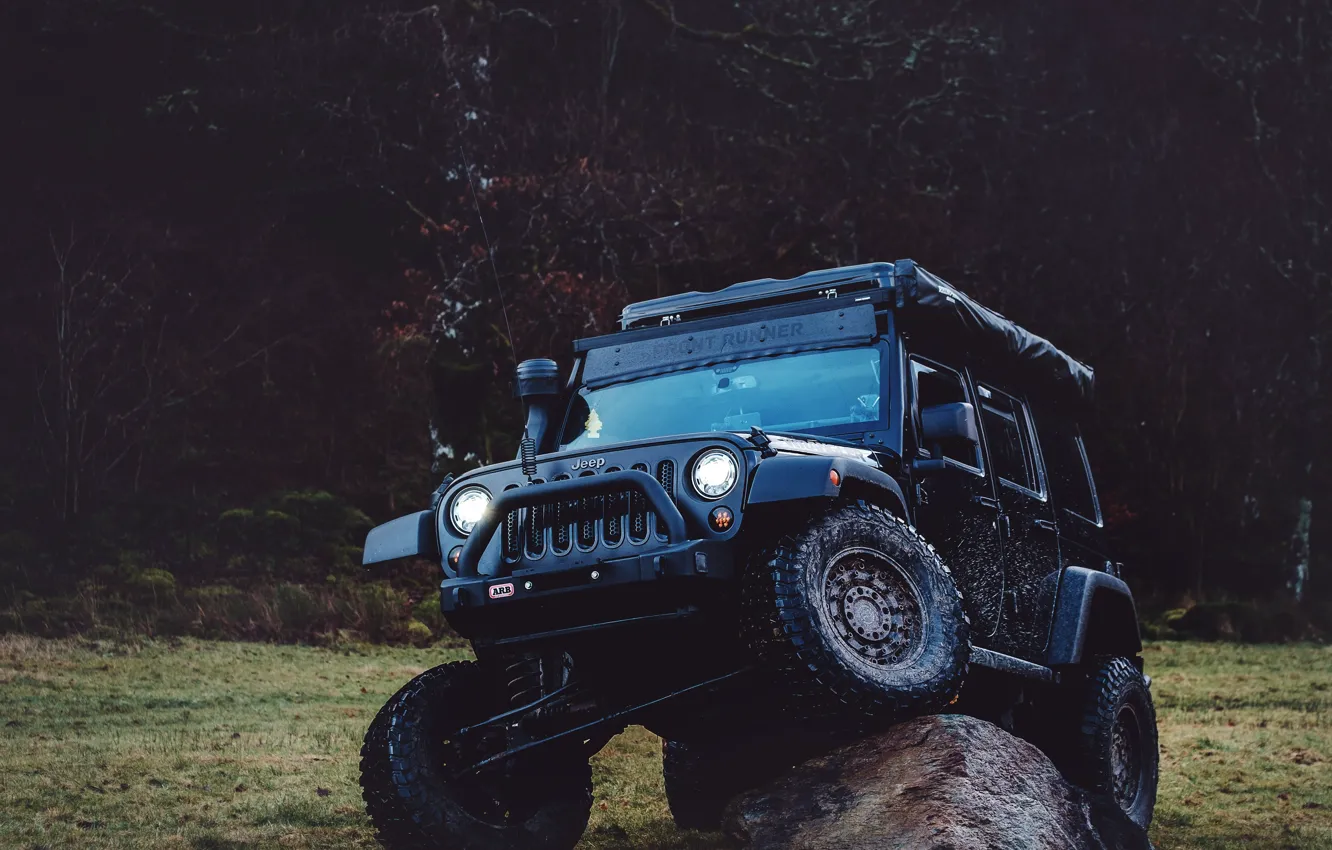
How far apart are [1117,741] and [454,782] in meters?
4.42

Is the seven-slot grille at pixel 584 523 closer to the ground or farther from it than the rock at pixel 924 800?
farther from it

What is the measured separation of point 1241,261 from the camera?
25375 millimetres

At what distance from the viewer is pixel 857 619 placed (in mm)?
6348

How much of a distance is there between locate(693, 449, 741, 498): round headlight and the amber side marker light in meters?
0.06

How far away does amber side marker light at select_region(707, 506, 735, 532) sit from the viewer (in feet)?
20.5

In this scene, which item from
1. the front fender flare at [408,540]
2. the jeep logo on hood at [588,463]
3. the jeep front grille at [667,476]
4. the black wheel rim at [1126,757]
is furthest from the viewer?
the black wheel rim at [1126,757]

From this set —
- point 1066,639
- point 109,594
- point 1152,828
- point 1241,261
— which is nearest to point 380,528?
point 1066,639

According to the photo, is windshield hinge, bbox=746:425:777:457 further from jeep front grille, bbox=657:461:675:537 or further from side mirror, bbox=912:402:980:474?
side mirror, bbox=912:402:980:474

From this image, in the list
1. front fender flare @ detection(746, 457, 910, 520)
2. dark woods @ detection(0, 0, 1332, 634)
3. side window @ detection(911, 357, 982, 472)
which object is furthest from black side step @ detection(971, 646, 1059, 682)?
dark woods @ detection(0, 0, 1332, 634)

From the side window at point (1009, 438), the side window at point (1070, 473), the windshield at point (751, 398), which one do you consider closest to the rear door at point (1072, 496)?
the side window at point (1070, 473)

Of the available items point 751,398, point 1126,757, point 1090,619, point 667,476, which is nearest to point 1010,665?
point 1090,619

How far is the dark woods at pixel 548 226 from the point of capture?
21.0 metres

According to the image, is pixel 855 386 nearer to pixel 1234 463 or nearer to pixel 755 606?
pixel 755 606

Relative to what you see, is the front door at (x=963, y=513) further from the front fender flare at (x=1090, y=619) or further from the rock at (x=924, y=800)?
the rock at (x=924, y=800)
